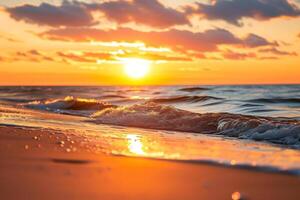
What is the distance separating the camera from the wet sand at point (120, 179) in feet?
8.42

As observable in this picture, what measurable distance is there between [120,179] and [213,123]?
233 inches

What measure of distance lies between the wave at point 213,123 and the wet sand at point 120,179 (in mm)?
2873

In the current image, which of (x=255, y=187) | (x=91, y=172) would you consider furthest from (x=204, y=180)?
(x=91, y=172)

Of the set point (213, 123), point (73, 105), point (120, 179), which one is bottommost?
point (120, 179)

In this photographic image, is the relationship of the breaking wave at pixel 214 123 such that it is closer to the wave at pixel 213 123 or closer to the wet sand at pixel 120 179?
the wave at pixel 213 123

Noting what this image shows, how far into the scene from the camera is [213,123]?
28.3 ft

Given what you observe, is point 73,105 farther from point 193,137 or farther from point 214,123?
point 193,137

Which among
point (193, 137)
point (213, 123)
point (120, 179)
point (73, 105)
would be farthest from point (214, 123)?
point (73, 105)

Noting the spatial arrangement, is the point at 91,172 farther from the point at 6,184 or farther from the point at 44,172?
the point at 6,184

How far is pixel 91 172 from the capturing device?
3.15 metres

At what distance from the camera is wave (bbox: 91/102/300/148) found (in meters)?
6.52

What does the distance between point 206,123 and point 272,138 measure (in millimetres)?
2339

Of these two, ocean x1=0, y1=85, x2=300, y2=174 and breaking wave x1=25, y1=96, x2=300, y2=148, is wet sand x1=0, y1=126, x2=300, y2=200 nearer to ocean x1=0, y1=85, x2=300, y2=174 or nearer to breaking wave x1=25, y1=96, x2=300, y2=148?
ocean x1=0, y1=85, x2=300, y2=174

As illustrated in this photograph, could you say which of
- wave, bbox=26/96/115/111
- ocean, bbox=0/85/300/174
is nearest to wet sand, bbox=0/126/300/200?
ocean, bbox=0/85/300/174
